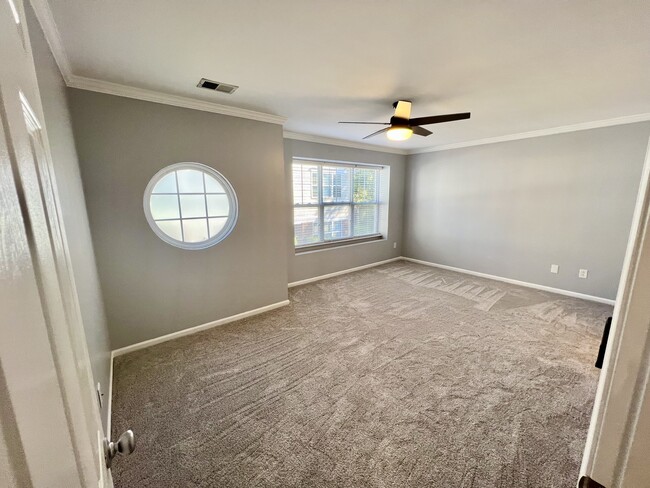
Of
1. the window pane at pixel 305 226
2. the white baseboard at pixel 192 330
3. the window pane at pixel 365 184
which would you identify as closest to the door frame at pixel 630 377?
the white baseboard at pixel 192 330

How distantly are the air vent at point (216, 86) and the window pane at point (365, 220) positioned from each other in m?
3.18

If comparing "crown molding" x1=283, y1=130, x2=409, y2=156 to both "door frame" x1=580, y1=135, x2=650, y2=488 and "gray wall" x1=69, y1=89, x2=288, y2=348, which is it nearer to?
"gray wall" x1=69, y1=89, x2=288, y2=348

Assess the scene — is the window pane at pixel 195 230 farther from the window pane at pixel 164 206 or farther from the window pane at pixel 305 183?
the window pane at pixel 305 183

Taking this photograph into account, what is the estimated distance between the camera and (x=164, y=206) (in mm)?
2693

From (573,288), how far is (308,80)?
14.6ft

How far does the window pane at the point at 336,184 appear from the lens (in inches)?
180

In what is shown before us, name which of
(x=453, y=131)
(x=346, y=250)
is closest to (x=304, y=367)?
(x=346, y=250)

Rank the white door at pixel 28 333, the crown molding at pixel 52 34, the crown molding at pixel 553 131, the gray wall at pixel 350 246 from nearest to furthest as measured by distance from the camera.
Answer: the white door at pixel 28 333 → the crown molding at pixel 52 34 → the crown molding at pixel 553 131 → the gray wall at pixel 350 246

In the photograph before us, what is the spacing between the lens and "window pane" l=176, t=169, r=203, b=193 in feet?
9.02

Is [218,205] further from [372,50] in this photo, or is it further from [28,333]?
[28,333]

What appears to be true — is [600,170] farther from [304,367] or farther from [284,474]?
[284,474]

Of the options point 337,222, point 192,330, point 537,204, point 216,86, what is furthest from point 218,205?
point 537,204

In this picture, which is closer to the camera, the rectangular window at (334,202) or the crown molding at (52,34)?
the crown molding at (52,34)

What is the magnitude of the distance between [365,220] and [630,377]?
494 centimetres
